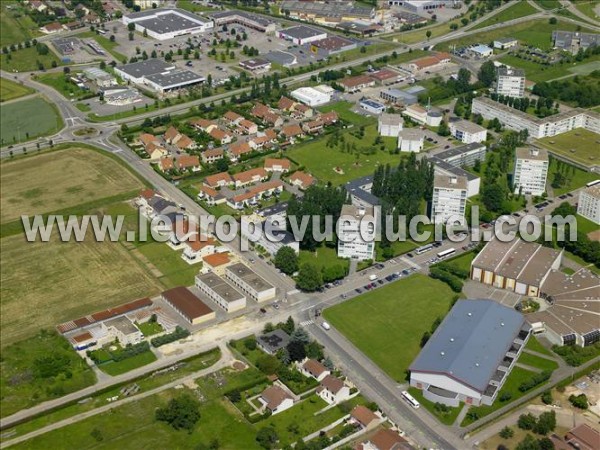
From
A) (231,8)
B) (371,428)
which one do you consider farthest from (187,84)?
(371,428)

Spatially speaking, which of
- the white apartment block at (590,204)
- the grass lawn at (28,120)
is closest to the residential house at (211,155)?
the grass lawn at (28,120)

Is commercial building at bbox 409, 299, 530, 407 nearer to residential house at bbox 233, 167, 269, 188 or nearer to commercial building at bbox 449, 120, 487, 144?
residential house at bbox 233, 167, 269, 188

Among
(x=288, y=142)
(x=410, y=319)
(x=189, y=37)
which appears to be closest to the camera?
(x=410, y=319)

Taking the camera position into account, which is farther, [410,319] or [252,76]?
[252,76]

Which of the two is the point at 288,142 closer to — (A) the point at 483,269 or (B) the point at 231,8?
(A) the point at 483,269

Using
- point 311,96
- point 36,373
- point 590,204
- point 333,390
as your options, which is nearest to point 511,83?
point 311,96

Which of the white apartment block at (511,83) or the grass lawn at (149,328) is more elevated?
the white apartment block at (511,83)

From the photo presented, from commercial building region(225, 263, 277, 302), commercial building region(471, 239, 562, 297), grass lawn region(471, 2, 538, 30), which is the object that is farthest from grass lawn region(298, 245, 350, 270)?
grass lawn region(471, 2, 538, 30)

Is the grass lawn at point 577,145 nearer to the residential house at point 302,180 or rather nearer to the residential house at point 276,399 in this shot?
the residential house at point 302,180

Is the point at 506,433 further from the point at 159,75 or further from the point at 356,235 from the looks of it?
the point at 159,75
